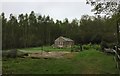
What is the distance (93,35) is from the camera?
277 ft

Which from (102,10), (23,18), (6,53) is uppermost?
(23,18)

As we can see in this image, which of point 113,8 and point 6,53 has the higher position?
point 113,8

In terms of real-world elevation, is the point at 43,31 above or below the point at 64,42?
above

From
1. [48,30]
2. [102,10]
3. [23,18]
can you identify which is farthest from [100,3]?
[23,18]

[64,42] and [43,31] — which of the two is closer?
[64,42]

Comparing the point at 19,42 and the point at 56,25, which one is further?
the point at 56,25

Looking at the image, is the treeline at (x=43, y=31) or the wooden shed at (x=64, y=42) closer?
the treeline at (x=43, y=31)

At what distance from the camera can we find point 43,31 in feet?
332

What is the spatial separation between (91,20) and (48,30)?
56.8ft

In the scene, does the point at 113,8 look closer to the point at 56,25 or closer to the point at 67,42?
the point at 67,42

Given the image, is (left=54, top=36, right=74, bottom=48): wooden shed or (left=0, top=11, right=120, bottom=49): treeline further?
(left=54, top=36, right=74, bottom=48): wooden shed

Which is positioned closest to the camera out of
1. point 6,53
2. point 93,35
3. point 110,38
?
point 6,53

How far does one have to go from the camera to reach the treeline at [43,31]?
80.7m

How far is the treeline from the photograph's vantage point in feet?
265
